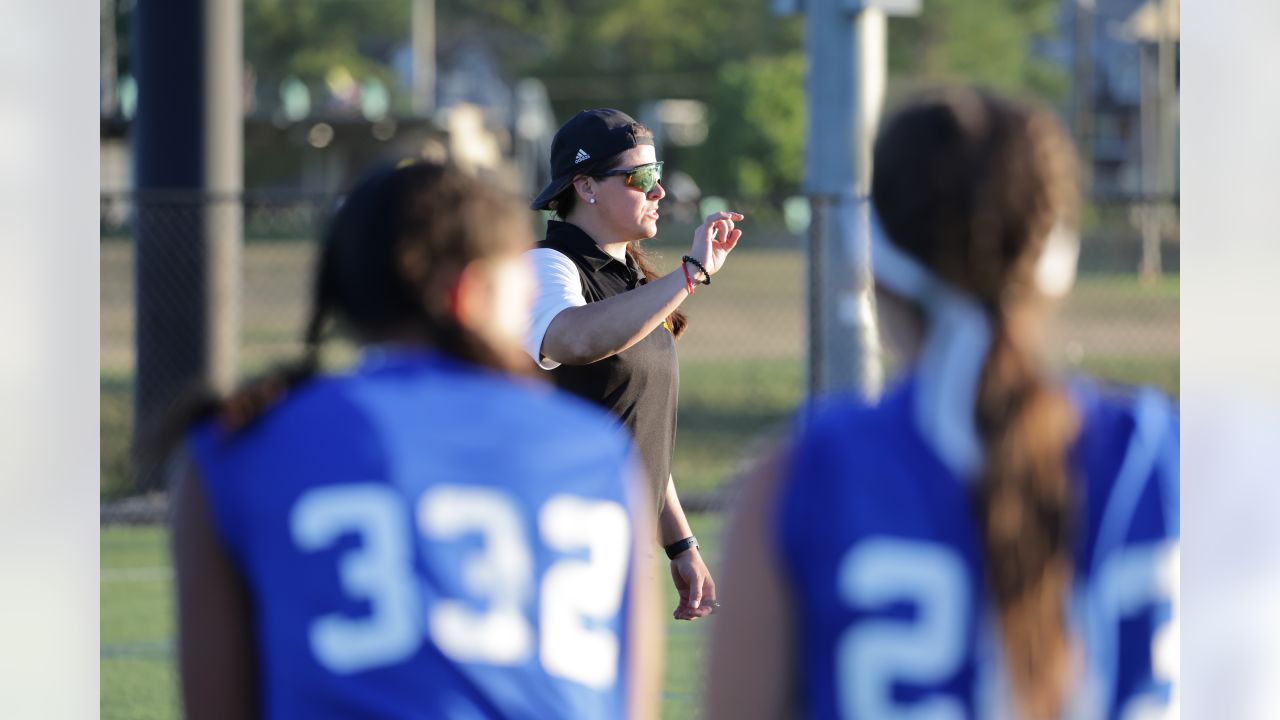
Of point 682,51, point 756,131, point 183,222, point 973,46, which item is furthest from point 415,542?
point 682,51

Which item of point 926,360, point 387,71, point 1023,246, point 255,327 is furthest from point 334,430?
point 387,71

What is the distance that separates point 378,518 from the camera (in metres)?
1.77

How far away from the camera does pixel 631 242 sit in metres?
4.37

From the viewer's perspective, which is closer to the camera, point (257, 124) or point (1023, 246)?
point (1023, 246)

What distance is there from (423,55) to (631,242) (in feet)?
200

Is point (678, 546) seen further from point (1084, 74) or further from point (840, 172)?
point (1084, 74)

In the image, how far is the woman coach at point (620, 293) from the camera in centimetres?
381

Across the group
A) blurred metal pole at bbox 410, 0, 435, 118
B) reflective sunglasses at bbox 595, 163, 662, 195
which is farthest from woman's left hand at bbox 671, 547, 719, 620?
blurred metal pole at bbox 410, 0, 435, 118

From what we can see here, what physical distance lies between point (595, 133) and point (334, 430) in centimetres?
249

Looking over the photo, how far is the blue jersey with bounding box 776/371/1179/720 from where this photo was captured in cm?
170

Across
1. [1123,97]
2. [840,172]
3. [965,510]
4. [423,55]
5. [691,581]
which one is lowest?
[691,581]

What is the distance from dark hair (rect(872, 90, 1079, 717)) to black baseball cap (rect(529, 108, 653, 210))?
2333 mm

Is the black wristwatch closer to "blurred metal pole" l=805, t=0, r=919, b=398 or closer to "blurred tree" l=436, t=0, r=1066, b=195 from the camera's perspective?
"blurred metal pole" l=805, t=0, r=919, b=398
